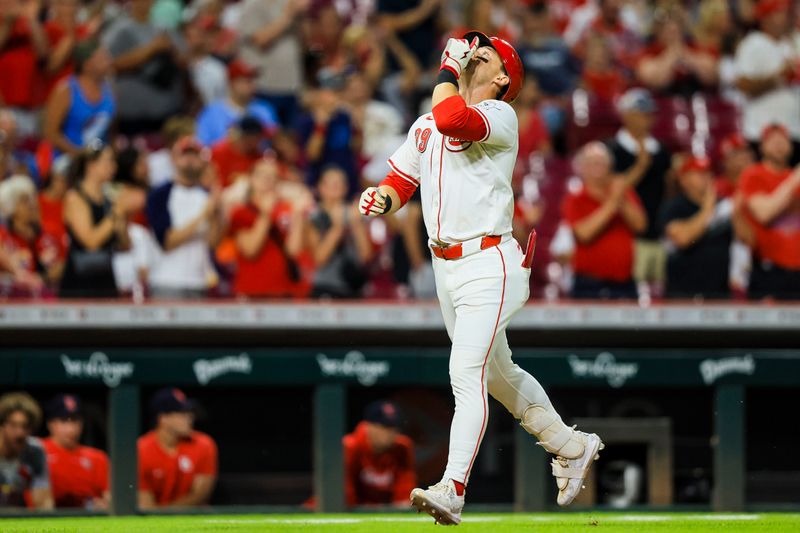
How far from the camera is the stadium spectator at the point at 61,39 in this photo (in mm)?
9234

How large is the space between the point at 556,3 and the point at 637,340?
18.0 feet

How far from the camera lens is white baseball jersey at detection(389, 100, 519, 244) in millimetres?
4809

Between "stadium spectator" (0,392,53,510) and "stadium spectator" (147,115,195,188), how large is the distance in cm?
203

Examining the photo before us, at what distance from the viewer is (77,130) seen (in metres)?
8.90

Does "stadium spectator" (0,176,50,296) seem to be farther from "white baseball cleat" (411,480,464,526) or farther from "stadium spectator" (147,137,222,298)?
"white baseball cleat" (411,480,464,526)

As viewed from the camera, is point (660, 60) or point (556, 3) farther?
point (556, 3)

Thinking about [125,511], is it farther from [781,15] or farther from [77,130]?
[781,15]

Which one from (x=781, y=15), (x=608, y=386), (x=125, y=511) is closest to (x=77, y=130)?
(x=125, y=511)

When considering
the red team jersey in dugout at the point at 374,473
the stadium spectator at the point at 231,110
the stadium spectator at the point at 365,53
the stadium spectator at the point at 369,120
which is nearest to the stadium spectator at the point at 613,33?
the stadium spectator at the point at 365,53

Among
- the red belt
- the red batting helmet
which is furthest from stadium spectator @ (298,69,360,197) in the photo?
the red belt

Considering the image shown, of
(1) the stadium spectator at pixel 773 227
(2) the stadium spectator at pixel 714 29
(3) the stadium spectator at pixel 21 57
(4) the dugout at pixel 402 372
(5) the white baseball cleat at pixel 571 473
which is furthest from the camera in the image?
(2) the stadium spectator at pixel 714 29

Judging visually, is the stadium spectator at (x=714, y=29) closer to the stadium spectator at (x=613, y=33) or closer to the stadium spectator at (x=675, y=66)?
the stadium spectator at (x=675, y=66)

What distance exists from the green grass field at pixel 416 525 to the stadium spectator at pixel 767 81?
4931 millimetres

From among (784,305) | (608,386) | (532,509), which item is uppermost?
(784,305)
